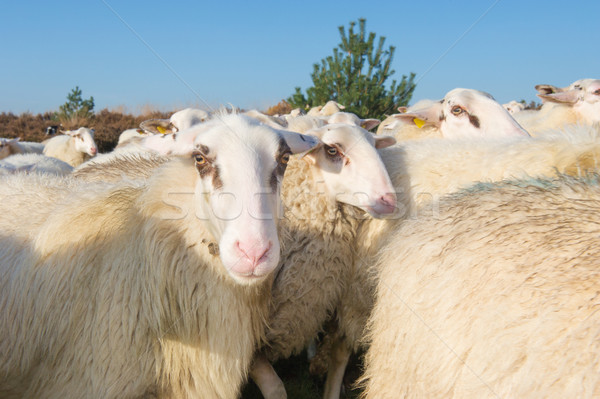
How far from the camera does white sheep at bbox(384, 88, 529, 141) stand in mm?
3658

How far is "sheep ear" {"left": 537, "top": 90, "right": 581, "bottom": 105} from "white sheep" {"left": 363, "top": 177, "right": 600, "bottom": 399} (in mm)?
3059

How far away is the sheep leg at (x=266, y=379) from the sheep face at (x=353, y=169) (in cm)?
109

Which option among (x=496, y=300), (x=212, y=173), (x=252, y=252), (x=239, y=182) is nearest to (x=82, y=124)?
(x=212, y=173)

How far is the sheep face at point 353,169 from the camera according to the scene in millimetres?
2855

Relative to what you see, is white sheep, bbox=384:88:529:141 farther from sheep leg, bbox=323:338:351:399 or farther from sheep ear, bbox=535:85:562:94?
sheep leg, bbox=323:338:351:399

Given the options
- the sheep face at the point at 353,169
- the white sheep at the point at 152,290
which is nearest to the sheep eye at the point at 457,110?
the sheep face at the point at 353,169

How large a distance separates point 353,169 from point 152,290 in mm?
1439

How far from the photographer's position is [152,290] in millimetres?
2271

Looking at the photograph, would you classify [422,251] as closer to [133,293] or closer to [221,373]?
[221,373]

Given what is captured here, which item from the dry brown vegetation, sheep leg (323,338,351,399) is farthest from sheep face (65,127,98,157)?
sheep leg (323,338,351,399)

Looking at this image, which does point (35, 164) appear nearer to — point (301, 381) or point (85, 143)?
point (85, 143)

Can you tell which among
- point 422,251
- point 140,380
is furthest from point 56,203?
point 422,251

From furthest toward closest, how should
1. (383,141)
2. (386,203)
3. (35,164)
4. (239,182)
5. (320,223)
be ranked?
(35,164)
(383,141)
(320,223)
(386,203)
(239,182)

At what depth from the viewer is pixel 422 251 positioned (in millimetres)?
1806
